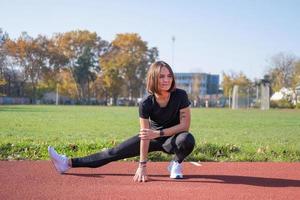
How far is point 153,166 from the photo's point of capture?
21.2 feet

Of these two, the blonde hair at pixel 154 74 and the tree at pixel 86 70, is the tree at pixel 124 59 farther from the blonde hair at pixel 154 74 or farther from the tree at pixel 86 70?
the blonde hair at pixel 154 74

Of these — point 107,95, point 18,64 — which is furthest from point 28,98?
point 18,64

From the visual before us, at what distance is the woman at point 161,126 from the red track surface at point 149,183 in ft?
0.62

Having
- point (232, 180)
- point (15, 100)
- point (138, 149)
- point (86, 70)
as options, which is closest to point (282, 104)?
point (86, 70)

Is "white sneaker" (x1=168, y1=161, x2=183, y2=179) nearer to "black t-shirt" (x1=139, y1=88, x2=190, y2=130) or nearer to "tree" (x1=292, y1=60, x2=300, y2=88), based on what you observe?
"black t-shirt" (x1=139, y1=88, x2=190, y2=130)

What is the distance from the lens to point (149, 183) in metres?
5.10

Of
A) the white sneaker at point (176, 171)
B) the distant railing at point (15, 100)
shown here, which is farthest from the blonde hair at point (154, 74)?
the distant railing at point (15, 100)

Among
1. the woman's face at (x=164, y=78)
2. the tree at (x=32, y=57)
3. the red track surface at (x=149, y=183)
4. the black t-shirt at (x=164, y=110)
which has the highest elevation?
the tree at (x=32, y=57)

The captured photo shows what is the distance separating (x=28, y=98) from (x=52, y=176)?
67592 millimetres

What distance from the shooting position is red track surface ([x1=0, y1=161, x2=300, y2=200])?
14.8 ft

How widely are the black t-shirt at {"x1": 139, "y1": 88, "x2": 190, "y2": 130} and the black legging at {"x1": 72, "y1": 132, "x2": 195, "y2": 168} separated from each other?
18cm

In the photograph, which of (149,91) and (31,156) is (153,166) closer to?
(149,91)

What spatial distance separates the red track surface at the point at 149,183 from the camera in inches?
178

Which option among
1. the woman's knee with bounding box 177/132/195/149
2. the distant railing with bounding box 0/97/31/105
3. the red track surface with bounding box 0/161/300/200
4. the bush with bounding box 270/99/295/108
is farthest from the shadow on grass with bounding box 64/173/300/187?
the bush with bounding box 270/99/295/108
